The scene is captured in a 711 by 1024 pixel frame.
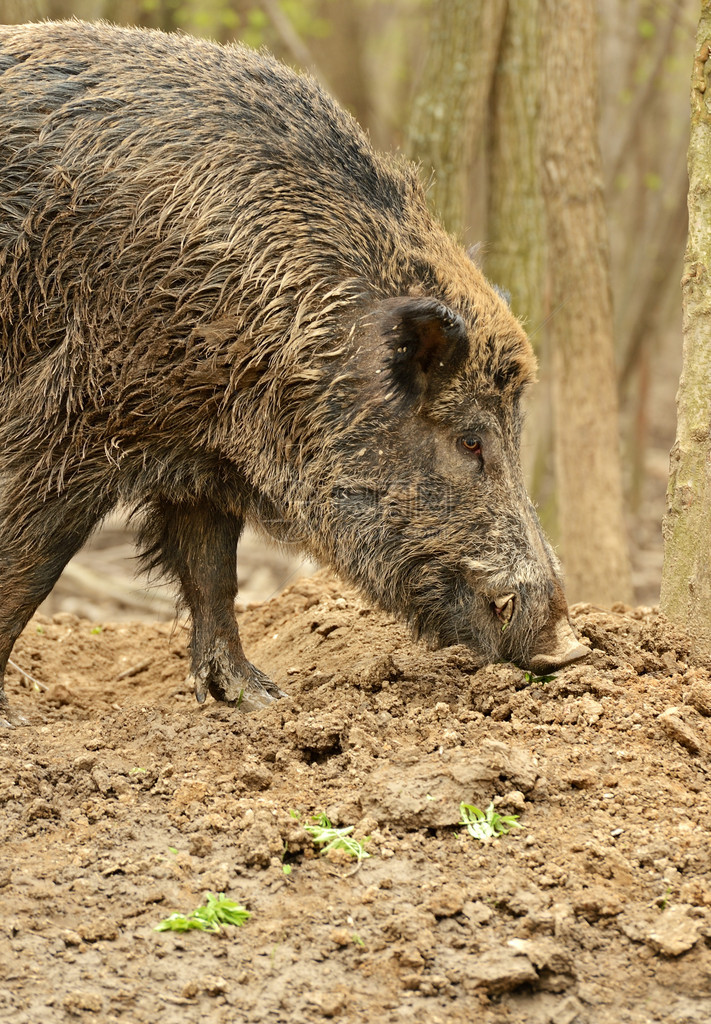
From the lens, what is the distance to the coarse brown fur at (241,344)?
489 cm

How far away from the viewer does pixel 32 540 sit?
16.6ft

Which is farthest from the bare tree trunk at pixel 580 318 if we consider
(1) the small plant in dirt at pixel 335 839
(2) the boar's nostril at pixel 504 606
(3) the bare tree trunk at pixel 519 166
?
(1) the small plant in dirt at pixel 335 839

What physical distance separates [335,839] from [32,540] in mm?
1996

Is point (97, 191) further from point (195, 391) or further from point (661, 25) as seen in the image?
point (661, 25)

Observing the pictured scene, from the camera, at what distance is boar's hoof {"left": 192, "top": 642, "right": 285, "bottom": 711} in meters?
5.55

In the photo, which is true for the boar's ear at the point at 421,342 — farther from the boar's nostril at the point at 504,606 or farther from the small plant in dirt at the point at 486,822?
the small plant in dirt at the point at 486,822

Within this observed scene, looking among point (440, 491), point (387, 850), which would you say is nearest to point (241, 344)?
point (440, 491)

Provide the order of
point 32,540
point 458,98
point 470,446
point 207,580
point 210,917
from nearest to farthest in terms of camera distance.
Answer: point 210,917, point 32,540, point 470,446, point 207,580, point 458,98

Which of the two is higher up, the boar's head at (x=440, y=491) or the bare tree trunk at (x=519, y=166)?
the bare tree trunk at (x=519, y=166)

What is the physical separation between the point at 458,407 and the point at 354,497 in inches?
23.2

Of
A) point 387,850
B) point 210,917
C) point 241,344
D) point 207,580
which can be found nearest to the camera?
point 210,917

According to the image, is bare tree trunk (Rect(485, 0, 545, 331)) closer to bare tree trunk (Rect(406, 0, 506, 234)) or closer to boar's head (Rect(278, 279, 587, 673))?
bare tree trunk (Rect(406, 0, 506, 234))

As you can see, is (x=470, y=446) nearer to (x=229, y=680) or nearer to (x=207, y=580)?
(x=207, y=580)

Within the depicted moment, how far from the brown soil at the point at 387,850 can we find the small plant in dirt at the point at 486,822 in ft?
0.13
